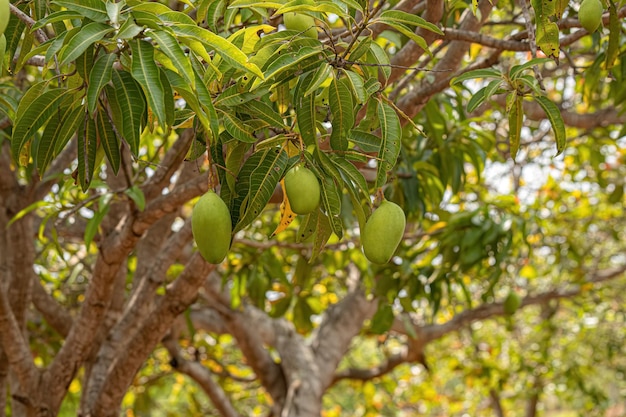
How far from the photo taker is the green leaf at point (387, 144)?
1.16 metres

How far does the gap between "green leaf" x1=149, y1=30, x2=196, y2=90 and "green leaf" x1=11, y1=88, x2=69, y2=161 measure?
9.9 inches

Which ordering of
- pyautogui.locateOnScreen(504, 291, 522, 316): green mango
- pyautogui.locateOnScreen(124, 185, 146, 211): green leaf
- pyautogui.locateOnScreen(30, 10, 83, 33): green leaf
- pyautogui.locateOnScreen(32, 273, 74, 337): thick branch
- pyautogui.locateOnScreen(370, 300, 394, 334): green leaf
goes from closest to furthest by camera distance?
pyautogui.locateOnScreen(30, 10, 83, 33): green leaf → pyautogui.locateOnScreen(124, 185, 146, 211): green leaf → pyautogui.locateOnScreen(32, 273, 74, 337): thick branch → pyautogui.locateOnScreen(370, 300, 394, 334): green leaf → pyautogui.locateOnScreen(504, 291, 522, 316): green mango

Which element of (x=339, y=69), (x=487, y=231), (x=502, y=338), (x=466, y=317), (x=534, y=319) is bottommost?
(x=339, y=69)

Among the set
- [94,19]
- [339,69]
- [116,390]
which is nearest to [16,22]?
[94,19]

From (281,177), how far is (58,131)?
1.14 ft

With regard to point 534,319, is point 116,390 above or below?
below

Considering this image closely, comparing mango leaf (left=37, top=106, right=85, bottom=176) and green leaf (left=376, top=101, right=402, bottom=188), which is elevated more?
green leaf (left=376, top=101, right=402, bottom=188)

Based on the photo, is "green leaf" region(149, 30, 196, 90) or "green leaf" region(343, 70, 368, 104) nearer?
"green leaf" region(149, 30, 196, 90)

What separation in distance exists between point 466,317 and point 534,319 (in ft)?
10.0

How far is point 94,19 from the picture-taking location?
3.31 feet

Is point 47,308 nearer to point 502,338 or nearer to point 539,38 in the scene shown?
point 539,38

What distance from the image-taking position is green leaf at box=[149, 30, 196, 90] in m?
0.97

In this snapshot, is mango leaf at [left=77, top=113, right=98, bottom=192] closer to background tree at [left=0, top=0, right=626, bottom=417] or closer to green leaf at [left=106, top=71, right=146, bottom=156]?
background tree at [left=0, top=0, right=626, bottom=417]

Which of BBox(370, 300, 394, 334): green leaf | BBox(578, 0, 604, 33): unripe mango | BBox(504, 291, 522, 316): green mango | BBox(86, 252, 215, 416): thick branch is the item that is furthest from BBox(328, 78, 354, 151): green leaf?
BBox(504, 291, 522, 316): green mango
